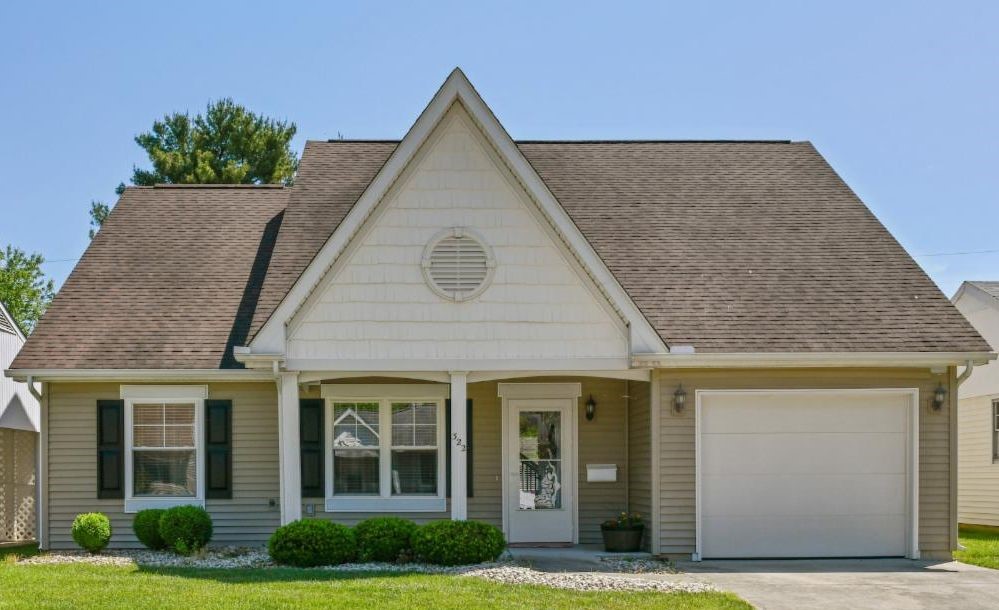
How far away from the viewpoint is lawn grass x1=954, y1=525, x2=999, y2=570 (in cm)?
1562

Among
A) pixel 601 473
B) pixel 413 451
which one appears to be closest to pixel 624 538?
pixel 601 473

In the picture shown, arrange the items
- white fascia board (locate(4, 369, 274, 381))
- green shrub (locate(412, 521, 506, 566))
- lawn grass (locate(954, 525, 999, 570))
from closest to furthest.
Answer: green shrub (locate(412, 521, 506, 566)) → lawn grass (locate(954, 525, 999, 570)) → white fascia board (locate(4, 369, 274, 381))

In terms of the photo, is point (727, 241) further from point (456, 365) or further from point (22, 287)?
point (22, 287)

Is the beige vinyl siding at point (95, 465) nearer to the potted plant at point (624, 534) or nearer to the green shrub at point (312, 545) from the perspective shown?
the green shrub at point (312, 545)

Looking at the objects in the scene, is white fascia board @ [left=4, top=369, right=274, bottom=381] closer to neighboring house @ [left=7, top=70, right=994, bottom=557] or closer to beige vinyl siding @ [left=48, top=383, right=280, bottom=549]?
neighboring house @ [left=7, top=70, right=994, bottom=557]

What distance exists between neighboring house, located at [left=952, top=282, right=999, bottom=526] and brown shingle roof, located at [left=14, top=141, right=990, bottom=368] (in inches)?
236

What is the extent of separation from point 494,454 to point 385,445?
1557 millimetres

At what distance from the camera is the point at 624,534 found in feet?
51.9

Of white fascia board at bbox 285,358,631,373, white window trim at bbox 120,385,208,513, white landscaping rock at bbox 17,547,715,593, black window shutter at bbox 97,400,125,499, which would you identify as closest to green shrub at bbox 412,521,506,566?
white landscaping rock at bbox 17,547,715,593

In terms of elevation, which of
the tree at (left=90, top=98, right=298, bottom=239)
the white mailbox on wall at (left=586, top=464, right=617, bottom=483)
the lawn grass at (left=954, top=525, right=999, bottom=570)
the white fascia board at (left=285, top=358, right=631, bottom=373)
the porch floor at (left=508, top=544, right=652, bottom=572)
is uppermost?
the tree at (left=90, top=98, right=298, bottom=239)

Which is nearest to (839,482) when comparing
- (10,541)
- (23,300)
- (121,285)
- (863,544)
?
(863,544)

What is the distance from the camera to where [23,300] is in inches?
1804

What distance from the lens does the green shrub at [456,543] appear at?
13.9m

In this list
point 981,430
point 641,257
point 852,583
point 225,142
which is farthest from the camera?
point 225,142
